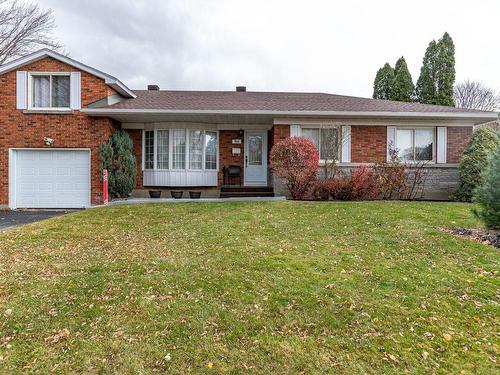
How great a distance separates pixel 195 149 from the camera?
12516 millimetres

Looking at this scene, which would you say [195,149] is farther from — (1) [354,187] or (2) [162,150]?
(1) [354,187]

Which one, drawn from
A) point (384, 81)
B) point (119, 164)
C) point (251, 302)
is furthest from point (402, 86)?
point (251, 302)

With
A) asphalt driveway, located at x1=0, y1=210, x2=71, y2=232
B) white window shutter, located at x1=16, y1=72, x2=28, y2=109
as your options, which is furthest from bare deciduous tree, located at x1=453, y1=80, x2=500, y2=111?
asphalt driveway, located at x1=0, y1=210, x2=71, y2=232

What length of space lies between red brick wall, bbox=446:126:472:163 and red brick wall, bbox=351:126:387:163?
2.43 meters

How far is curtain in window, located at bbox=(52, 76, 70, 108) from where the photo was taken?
1103 cm

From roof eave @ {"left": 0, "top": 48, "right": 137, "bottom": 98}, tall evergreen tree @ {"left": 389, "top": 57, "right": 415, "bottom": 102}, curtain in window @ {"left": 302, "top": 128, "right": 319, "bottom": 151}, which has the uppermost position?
tall evergreen tree @ {"left": 389, "top": 57, "right": 415, "bottom": 102}

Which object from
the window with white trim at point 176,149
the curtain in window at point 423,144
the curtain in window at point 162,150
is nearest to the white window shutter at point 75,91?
the window with white trim at point 176,149

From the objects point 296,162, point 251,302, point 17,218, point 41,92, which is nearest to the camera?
point 251,302

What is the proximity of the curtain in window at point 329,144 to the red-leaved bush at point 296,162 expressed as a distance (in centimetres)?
124

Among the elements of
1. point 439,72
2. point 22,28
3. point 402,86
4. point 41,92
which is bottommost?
point 41,92

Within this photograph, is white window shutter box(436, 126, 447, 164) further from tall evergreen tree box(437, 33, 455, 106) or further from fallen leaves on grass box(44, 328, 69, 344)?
fallen leaves on grass box(44, 328, 69, 344)

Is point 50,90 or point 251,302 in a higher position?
point 50,90

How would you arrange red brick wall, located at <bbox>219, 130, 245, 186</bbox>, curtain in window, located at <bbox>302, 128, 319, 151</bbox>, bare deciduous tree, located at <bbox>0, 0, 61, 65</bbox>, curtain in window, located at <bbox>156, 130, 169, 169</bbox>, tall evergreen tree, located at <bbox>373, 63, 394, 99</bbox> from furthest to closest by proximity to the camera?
1. tall evergreen tree, located at <bbox>373, 63, 394, 99</bbox>
2. bare deciduous tree, located at <bbox>0, 0, 61, 65</bbox>
3. red brick wall, located at <bbox>219, 130, 245, 186</bbox>
4. curtain in window, located at <bbox>156, 130, 169, 169</bbox>
5. curtain in window, located at <bbox>302, 128, 319, 151</bbox>

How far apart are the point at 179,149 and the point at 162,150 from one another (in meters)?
0.70
